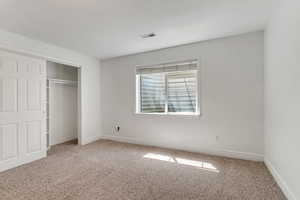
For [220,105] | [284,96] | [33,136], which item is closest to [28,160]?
[33,136]

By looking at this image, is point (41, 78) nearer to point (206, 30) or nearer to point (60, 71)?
point (60, 71)

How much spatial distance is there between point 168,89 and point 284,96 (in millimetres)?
2274

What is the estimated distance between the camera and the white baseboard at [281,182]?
5.66 feet

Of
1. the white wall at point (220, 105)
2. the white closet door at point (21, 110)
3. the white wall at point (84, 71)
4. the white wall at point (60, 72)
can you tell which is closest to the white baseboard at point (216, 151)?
the white wall at point (220, 105)

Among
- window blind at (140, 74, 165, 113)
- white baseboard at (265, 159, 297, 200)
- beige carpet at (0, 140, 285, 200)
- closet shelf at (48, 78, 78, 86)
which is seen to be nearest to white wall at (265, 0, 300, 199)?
white baseboard at (265, 159, 297, 200)

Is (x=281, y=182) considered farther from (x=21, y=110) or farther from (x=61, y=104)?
(x=61, y=104)

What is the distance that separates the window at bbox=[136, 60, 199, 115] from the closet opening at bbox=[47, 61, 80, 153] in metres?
1.75

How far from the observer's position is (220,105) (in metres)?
3.17

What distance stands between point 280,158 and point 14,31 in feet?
15.0

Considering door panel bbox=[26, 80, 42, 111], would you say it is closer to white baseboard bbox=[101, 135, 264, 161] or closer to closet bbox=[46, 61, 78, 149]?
closet bbox=[46, 61, 78, 149]

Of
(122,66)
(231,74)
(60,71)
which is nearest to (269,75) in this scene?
(231,74)

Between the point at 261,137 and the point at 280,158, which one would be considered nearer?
the point at 280,158

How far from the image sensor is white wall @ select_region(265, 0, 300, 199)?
1590mm

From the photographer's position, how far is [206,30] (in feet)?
9.19
